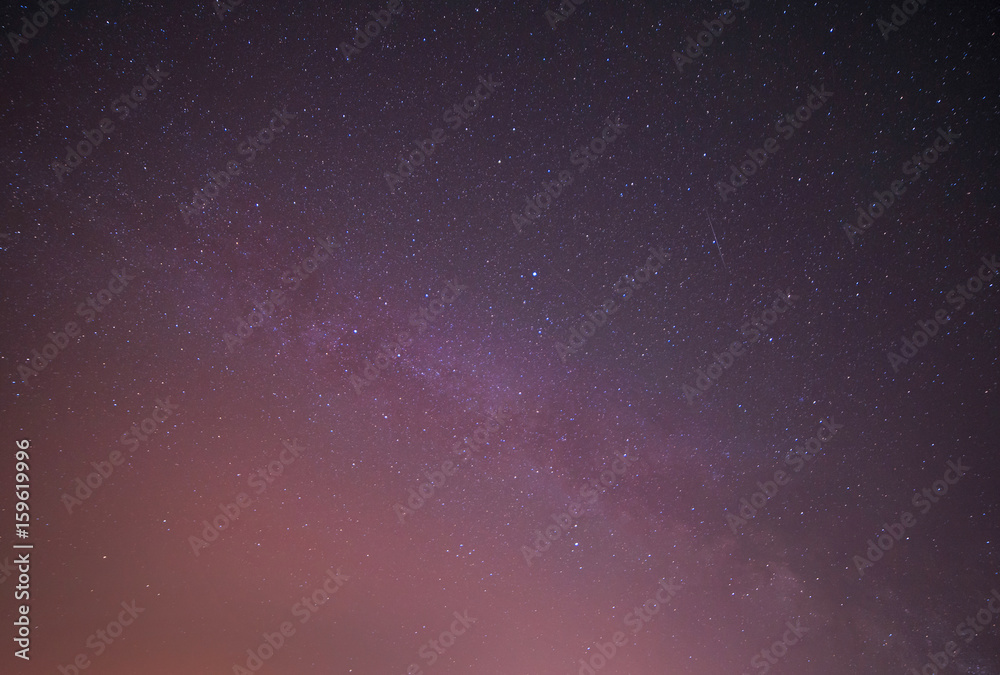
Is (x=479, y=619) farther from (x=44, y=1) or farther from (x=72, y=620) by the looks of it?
(x=44, y=1)

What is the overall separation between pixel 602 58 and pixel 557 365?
50.3 inches

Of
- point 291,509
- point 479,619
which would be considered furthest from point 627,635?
→ point 291,509

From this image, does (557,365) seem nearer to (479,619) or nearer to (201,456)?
(479,619)

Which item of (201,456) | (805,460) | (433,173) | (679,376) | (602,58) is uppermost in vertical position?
(602,58)

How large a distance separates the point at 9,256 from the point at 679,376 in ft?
9.50

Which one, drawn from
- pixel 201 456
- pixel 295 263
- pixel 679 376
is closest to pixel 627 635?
pixel 679 376

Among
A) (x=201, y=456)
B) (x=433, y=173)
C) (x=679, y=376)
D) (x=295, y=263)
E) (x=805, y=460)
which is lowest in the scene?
(x=201, y=456)

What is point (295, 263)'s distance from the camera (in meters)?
1.70

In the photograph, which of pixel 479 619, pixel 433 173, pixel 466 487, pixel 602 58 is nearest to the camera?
pixel 602 58

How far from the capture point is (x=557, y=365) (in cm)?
192

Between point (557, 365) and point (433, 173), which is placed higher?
point (433, 173)

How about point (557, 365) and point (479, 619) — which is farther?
point (479, 619)

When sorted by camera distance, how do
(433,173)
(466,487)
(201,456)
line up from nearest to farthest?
1. (433,173)
2. (201,456)
3. (466,487)

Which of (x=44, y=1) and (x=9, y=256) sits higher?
(x=44, y=1)
